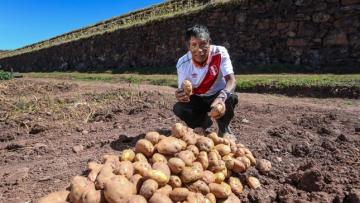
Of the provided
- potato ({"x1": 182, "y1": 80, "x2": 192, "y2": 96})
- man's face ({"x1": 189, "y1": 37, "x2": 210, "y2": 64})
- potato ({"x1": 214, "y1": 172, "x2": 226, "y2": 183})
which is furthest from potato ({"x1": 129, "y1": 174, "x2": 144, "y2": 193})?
man's face ({"x1": 189, "y1": 37, "x2": 210, "y2": 64})

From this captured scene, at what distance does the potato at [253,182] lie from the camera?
140 inches

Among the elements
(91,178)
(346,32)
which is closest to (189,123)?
(91,178)

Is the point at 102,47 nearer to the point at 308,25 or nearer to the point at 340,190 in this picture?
the point at 308,25

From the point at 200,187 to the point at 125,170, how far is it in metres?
0.54

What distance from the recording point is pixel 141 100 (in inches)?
316

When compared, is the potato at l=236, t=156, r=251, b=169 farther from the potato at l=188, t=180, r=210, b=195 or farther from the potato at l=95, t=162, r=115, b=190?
the potato at l=95, t=162, r=115, b=190

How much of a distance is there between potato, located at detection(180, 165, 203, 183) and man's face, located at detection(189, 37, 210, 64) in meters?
1.60

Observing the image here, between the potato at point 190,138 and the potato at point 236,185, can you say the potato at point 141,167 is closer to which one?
the potato at point 190,138

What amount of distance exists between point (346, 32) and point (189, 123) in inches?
267

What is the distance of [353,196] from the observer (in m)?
3.29

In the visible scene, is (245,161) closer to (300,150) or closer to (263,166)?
(263,166)

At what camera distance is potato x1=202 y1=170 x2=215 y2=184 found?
3.22 m

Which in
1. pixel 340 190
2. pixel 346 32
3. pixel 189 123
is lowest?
pixel 340 190

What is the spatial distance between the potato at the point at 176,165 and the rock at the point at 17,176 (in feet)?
5.14
